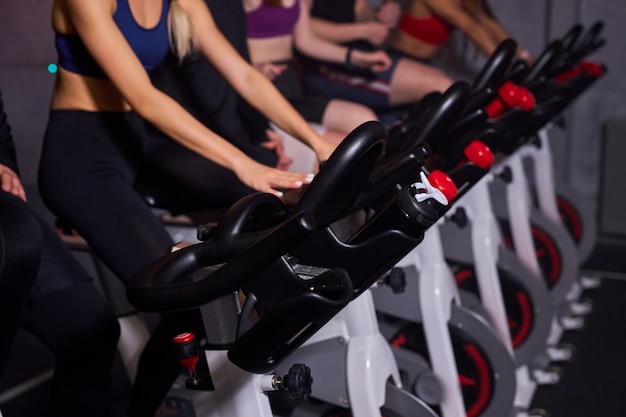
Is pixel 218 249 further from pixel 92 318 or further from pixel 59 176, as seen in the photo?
pixel 59 176

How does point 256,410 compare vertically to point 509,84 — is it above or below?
below

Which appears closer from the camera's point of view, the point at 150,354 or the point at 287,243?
the point at 287,243

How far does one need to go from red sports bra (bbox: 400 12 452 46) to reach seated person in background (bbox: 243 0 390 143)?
489 mm

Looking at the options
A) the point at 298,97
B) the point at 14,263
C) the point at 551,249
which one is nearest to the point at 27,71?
the point at 14,263

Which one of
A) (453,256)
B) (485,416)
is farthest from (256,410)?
(453,256)

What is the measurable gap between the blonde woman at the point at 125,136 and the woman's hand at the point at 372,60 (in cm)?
126

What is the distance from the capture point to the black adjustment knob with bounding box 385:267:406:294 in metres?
1.86

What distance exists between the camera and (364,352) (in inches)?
59.5

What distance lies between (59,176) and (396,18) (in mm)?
2287

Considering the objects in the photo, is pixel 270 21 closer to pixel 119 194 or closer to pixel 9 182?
pixel 119 194

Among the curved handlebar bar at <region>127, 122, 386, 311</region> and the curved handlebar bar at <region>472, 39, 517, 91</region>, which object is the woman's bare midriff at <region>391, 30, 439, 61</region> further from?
the curved handlebar bar at <region>127, 122, 386, 311</region>

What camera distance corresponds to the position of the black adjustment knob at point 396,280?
6.11ft

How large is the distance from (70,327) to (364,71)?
1981 millimetres

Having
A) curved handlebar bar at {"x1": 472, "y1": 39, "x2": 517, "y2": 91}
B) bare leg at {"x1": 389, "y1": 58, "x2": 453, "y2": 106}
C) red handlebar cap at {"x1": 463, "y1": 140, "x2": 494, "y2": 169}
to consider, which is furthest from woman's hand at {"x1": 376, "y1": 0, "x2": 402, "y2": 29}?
red handlebar cap at {"x1": 463, "y1": 140, "x2": 494, "y2": 169}
